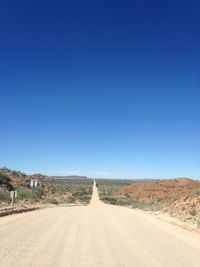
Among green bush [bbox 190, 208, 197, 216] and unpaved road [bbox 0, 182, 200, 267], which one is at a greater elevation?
green bush [bbox 190, 208, 197, 216]

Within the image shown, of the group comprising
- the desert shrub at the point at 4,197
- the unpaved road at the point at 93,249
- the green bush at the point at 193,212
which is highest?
the desert shrub at the point at 4,197

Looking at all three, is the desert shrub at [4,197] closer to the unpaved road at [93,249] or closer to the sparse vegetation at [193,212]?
the sparse vegetation at [193,212]

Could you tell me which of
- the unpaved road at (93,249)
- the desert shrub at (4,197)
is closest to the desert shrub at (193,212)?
the unpaved road at (93,249)

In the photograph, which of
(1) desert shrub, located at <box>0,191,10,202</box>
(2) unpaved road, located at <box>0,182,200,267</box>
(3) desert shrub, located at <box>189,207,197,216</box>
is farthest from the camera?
(1) desert shrub, located at <box>0,191,10,202</box>

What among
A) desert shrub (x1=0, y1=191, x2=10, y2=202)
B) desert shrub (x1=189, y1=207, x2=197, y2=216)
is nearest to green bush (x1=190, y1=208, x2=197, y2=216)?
desert shrub (x1=189, y1=207, x2=197, y2=216)

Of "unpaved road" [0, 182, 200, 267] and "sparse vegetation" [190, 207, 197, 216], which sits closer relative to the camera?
"unpaved road" [0, 182, 200, 267]

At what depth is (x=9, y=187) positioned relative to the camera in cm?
5681

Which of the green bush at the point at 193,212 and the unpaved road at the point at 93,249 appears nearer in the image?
the unpaved road at the point at 93,249

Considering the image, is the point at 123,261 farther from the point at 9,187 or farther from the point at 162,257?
the point at 9,187

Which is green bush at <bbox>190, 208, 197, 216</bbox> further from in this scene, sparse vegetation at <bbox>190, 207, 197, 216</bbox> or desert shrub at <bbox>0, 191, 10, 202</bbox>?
desert shrub at <bbox>0, 191, 10, 202</bbox>

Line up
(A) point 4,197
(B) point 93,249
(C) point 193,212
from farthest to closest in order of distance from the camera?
(A) point 4,197 → (C) point 193,212 → (B) point 93,249

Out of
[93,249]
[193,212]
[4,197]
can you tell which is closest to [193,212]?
[193,212]

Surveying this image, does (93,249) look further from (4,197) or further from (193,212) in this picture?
(4,197)

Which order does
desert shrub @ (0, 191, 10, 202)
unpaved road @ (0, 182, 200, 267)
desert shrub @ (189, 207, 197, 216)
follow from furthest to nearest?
desert shrub @ (0, 191, 10, 202) < desert shrub @ (189, 207, 197, 216) < unpaved road @ (0, 182, 200, 267)
